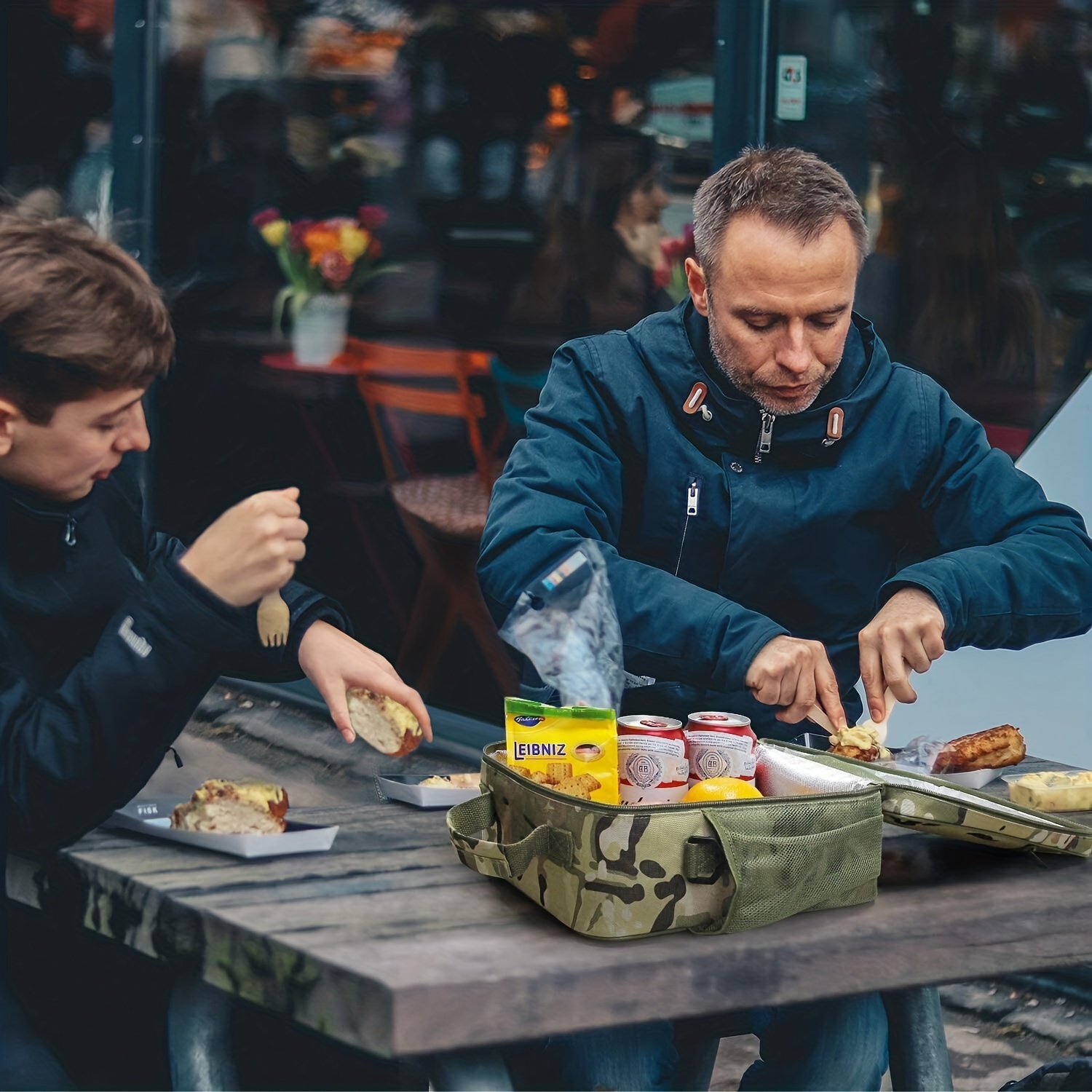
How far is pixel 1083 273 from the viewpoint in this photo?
3.58 m

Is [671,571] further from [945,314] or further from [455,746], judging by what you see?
[945,314]

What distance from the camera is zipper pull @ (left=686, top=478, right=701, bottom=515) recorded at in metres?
3.17

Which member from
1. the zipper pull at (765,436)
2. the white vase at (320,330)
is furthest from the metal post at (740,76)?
the white vase at (320,330)

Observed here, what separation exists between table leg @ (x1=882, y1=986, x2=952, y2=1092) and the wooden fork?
119 centimetres

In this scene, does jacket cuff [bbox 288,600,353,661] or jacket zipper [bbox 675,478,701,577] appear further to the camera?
jacket zipper [bbox 675,478,701,577]

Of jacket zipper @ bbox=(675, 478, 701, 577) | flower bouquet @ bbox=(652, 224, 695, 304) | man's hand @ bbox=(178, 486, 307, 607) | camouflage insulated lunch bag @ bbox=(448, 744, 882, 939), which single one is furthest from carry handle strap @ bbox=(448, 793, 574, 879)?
flower bouquet @ bbox=(652, 224, 695, 304)

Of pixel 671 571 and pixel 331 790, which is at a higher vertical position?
pixel 671 571

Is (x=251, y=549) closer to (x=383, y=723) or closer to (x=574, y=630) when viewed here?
(x=383, y=723)

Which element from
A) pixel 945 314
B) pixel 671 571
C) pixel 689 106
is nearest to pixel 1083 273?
pixel 945 314

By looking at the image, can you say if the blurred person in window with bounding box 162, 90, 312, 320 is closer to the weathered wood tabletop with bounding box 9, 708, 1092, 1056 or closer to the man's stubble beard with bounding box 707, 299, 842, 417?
the man's stubble beard with bounding box 707, 299, 842, 417

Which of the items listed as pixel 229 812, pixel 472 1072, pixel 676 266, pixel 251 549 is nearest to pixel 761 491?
pixel 676 266

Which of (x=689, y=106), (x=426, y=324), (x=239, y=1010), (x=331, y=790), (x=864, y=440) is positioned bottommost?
(x=239, y=1010)

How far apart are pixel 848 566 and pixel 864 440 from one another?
25 cm

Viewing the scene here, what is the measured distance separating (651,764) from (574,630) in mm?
684
